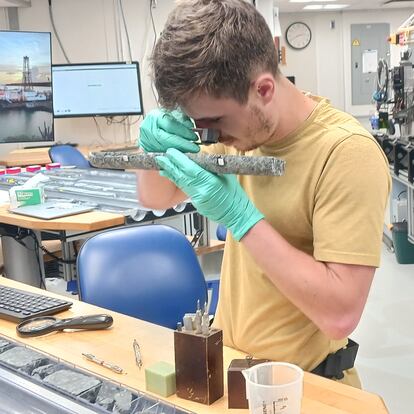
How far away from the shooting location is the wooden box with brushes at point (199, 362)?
0.97m

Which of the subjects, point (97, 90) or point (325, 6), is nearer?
point (97, 90)

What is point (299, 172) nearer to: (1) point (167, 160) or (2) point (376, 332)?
(1) point (167, 160)

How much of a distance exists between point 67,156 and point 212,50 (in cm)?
359

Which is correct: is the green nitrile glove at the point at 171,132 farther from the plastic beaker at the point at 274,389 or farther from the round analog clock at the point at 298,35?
the round analog clock at the point at 298,35

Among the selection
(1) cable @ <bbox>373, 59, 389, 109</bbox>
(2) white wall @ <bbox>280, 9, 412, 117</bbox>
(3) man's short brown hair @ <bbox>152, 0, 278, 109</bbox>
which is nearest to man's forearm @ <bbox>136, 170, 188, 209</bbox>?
(3) man's short brown hair @ <bbox>152, 0, 278, 109</bbox>

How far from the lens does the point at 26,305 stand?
4.78 feet

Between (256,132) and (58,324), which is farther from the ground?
(256,132)

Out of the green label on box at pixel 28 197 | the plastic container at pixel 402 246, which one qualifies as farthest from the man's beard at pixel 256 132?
the plastic container at pixel 402 246

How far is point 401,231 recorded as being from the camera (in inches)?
161

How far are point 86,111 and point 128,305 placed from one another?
154 inches

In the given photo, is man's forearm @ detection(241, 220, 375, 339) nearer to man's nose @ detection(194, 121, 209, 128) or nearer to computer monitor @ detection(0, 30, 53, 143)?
man's nose @ detection(194, 121, 209, 128)

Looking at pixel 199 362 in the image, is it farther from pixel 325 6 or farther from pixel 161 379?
pixel 325 6

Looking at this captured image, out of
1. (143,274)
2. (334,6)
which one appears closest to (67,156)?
(143,274)

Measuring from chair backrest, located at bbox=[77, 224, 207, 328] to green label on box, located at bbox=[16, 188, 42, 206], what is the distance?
2.99 ft
